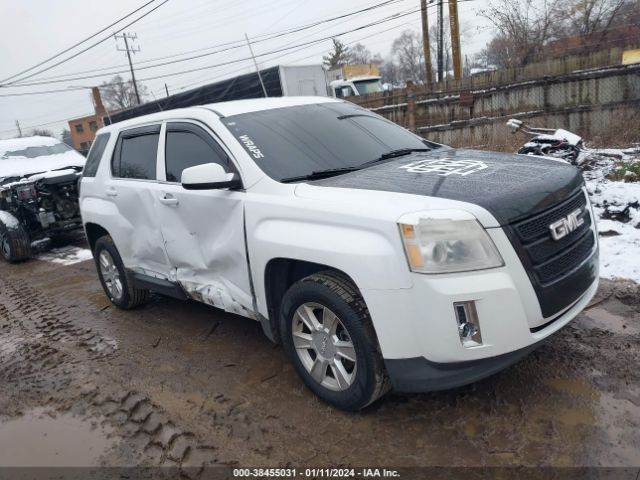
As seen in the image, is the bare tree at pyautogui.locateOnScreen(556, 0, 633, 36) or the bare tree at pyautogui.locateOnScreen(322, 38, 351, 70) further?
the bare tree at pyautogui.locateOnScreen(322, 38, 351, 70)

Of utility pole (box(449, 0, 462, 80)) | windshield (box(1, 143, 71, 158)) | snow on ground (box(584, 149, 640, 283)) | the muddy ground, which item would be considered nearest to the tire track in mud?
the muddy ground

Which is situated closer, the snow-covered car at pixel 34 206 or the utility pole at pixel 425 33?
the snow-covered car at pixel 34 206

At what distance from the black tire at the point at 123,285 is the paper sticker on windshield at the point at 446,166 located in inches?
122

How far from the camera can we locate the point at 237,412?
3205mm

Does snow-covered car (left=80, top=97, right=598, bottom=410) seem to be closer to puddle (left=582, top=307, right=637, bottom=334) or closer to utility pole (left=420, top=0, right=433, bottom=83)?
puddle (left=582, top=307, right=637, bottom=334)

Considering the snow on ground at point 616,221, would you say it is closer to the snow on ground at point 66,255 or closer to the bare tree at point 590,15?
the snow on ground at point 66,255

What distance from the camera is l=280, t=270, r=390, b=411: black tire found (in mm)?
2729

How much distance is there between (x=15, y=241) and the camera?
27.5 ft

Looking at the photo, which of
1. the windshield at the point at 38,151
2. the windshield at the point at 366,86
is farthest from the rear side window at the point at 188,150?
the windshield at the point at 366,86

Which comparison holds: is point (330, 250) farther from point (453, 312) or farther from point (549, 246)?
point (549, 246)

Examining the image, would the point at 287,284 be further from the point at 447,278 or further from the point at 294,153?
the point at 447,278

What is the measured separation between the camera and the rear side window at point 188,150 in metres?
3.67

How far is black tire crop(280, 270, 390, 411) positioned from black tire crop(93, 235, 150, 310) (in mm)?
2662

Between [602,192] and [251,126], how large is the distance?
5.09 m
